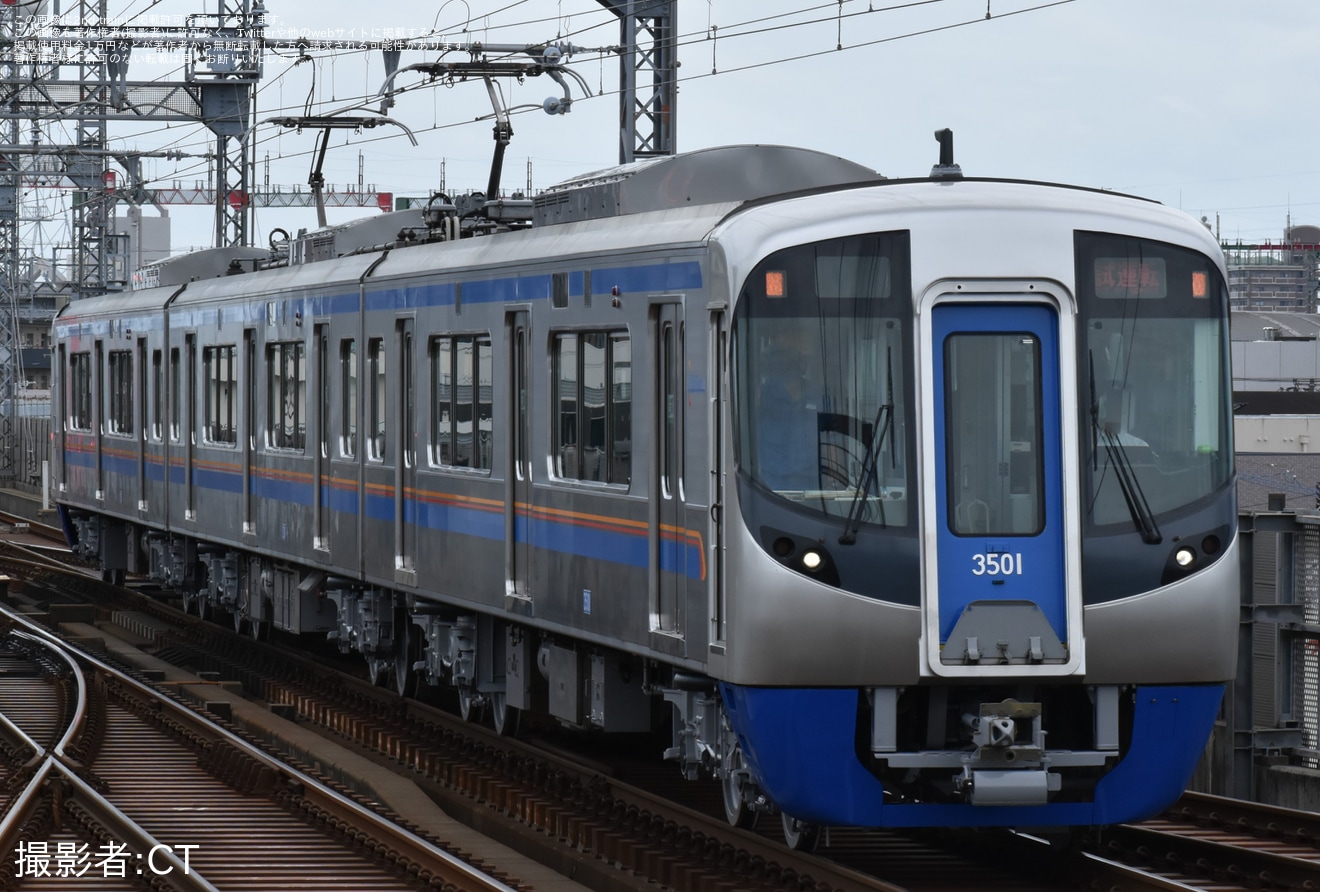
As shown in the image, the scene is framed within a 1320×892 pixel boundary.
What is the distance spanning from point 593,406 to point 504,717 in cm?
365

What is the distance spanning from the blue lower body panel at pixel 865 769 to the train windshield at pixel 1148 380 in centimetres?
86

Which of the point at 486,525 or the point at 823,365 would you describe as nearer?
the point at 823,365

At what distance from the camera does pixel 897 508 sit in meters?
9.35

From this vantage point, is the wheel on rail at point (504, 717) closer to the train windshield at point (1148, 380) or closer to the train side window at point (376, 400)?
the train side window at point (376, 400)

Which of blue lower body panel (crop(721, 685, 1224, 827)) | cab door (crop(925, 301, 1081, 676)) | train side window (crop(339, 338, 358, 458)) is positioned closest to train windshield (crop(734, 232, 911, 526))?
cab door (crop(925, 301, 1081, 676))

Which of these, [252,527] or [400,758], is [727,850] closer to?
[400,758]

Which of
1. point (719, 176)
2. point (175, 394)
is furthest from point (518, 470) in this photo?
→ point (175, 394)

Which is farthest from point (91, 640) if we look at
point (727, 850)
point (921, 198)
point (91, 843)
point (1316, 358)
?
point (1316, 358)

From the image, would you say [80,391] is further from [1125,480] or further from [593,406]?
[1125,480]

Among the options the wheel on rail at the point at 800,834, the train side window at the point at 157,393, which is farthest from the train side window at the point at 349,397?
the wheel on rail at the point at 800,834

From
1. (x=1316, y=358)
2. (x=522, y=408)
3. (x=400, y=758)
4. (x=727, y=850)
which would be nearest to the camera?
(x=727, y=850)

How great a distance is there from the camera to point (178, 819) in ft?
39.3

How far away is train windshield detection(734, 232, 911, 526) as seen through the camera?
9422 millimetres

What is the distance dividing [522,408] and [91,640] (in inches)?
375
